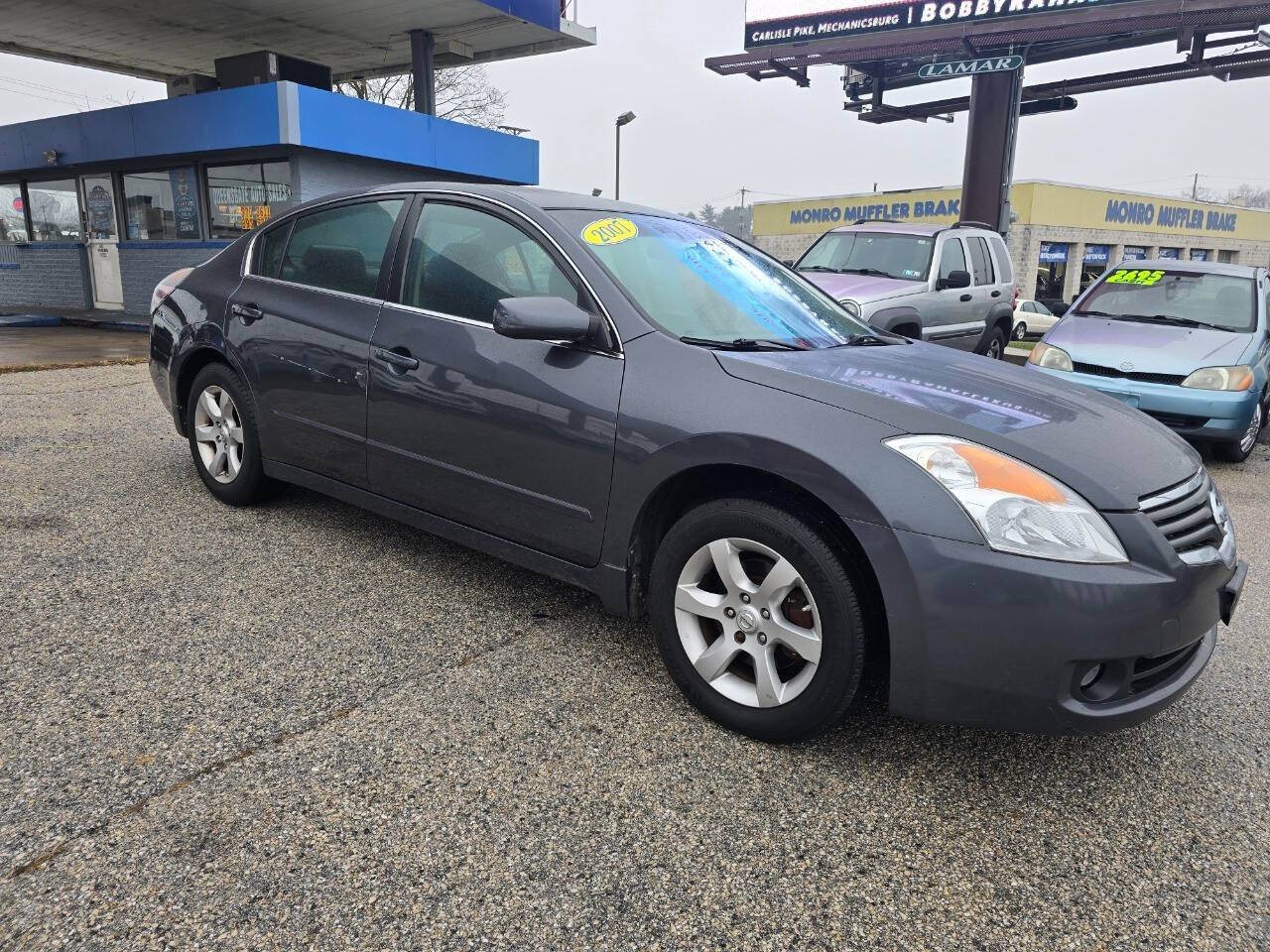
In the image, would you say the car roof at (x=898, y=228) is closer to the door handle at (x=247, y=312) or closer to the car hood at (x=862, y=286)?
the car hood at (x=862, y=286)

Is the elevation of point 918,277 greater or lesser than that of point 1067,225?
lesser

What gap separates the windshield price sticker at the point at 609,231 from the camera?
320 cm

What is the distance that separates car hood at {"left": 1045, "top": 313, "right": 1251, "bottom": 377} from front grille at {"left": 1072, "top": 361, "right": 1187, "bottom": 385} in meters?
0.03

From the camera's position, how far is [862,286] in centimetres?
823

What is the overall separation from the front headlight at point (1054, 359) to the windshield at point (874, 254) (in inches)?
70.4

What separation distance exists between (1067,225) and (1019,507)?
41909mm

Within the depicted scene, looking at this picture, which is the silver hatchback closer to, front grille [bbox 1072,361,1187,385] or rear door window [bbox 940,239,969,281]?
rear door window [bbox 940,239,969,281]

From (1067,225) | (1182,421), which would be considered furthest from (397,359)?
(1067,225)

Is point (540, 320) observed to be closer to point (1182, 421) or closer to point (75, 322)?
point (1182, 421)

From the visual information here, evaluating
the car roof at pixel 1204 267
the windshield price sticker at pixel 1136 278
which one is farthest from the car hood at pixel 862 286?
the car roof at pixel 1204 267

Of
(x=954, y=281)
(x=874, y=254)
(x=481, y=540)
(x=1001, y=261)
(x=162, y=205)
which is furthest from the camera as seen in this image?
(x=162, y=205)

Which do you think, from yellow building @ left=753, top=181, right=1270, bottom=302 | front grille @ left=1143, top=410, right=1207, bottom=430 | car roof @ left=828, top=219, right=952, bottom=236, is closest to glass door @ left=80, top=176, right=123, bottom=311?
car roof @ left=828, top=219, right=952, bottom=236

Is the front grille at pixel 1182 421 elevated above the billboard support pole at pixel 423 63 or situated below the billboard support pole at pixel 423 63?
below

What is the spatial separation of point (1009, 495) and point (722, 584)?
0.86 meters
